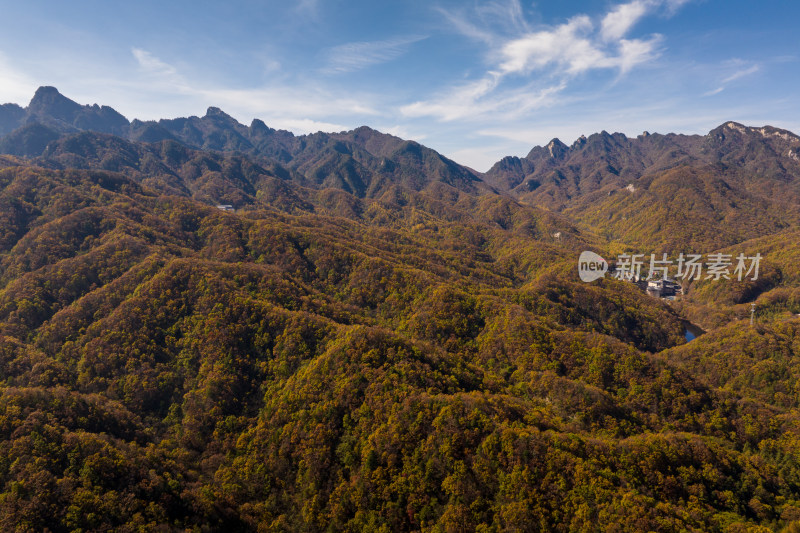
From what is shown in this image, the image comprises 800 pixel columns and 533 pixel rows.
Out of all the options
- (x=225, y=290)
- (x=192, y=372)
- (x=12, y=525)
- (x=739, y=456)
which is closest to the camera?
(x=12, y=525)

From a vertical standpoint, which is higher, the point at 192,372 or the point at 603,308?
the point at 603,308

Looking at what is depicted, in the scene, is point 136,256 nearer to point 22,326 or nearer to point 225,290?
point 22,326

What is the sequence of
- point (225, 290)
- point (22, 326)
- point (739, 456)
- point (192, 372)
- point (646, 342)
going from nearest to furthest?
point (739, 456) < point (192, 372) < point (22, 326) < point (225, 290) < point (646, 342)

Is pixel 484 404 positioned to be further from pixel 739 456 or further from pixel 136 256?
pixel 136 256

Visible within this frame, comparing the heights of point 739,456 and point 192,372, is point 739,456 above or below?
above

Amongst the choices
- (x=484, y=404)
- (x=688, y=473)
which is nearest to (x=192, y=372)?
(x=484, y=404)

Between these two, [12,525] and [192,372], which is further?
[192,372]

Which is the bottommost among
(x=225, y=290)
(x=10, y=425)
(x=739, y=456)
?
(x=10, y=425)

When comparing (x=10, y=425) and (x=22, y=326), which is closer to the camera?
(x=10, y=425)

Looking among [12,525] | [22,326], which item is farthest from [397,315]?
[22,326]
